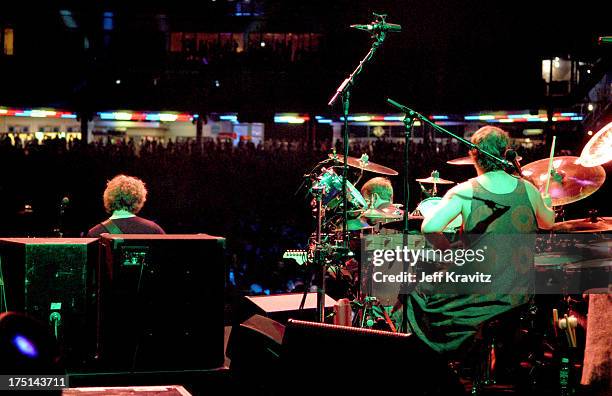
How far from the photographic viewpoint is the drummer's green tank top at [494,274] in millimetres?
3240

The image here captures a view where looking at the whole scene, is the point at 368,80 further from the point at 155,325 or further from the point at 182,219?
the point at 155,325

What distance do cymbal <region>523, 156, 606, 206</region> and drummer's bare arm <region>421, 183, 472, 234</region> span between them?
4.21 feet

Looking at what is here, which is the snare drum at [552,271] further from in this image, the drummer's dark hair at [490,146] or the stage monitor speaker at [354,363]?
the stage monitor speaker at [354,363]

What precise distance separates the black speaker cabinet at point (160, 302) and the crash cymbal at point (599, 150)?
2.30 m

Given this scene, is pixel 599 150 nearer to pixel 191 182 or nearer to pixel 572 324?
pixel 572 324

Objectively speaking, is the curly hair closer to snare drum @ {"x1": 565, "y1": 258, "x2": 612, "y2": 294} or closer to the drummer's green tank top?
the drummer's green tank top

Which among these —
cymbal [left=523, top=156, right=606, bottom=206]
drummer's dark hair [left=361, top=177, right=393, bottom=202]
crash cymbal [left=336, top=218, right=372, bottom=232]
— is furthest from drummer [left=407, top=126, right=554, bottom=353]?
drummer's dark hair [left=361, top=177, right=393, bottom=202]

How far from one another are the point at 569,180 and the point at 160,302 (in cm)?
292

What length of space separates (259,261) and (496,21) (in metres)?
13.1

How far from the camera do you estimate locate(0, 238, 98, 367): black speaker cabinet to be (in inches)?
116

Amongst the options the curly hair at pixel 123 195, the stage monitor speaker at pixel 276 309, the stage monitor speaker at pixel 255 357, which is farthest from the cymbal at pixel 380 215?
the stage monitor speaker at pixel 255 357

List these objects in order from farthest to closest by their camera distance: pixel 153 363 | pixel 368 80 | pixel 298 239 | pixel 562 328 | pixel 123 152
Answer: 1. pixel 368 80
2. pixel 123 152
3. pixel 298 239
4. pixel 562 328
5. pixel 153 363

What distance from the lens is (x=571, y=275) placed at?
3.92m

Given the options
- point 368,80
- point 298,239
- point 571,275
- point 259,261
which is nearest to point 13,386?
point 571,275
